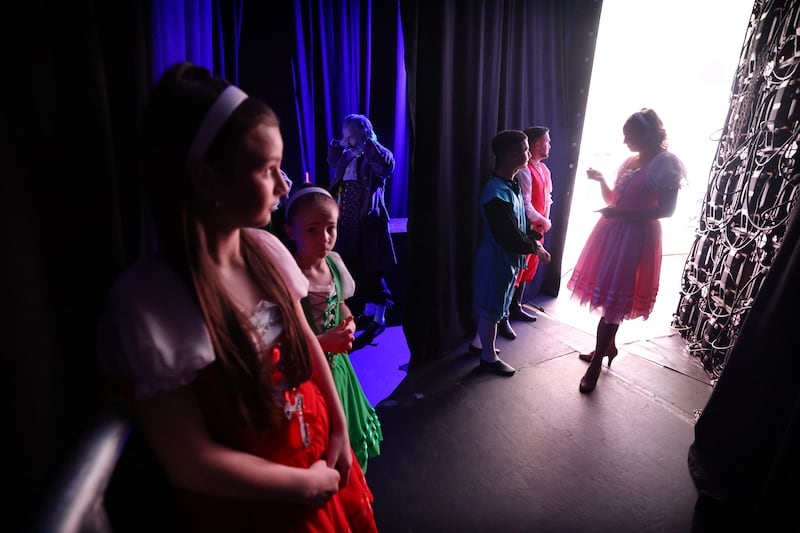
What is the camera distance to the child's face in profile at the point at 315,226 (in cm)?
121

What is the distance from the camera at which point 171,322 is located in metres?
0.55

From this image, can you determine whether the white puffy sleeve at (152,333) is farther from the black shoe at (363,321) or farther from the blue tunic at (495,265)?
the black shoe at (363,321)

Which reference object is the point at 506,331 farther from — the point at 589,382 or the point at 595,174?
the point at 595,174

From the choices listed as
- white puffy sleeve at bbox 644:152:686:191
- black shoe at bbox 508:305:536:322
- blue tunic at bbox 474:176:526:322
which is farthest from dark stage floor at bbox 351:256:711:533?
white puffy sleeve at bbox 644:152:686:191

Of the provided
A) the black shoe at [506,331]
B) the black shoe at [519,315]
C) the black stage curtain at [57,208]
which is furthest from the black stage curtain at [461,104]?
the black stage curtain at [57,208]

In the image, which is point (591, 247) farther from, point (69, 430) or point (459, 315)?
point (69, 430)

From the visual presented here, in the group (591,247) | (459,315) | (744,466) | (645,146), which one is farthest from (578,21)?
(744,466)

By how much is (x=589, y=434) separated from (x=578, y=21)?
133 inches

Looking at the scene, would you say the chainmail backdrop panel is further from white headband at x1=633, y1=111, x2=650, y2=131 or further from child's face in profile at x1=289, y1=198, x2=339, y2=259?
child's face in profile at x1=289, y1=198, x2=339, y2=259

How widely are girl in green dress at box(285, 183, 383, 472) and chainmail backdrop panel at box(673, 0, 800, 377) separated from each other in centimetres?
241

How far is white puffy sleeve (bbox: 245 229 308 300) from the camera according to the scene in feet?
2.69

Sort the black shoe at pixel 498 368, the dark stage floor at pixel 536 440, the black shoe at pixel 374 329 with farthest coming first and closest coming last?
the black shoe at pixel 374 329
the black shoe at pixel 498 368
the dark stage floor at pixel 536 440

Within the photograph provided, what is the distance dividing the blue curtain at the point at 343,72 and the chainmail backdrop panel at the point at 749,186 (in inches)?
94.1

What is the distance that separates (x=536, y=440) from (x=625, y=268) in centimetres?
108
